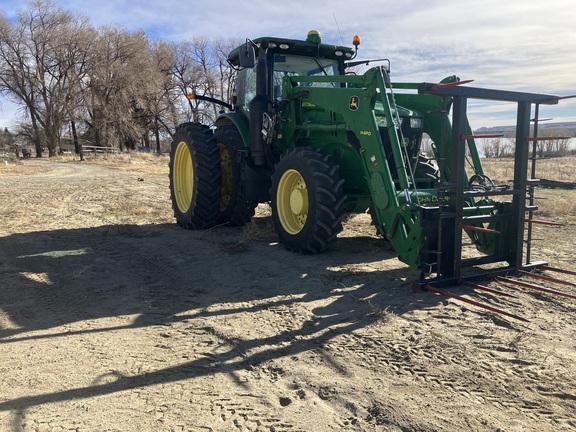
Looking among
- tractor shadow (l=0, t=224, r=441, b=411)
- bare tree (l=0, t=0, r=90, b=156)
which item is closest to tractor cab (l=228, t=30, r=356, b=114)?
tractor shadow (l=0, t=224, r=441, b=411)

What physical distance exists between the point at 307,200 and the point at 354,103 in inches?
52.9

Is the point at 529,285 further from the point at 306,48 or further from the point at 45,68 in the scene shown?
the point at 45,68

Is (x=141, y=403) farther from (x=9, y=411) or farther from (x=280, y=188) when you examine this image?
(x=280, y=188)

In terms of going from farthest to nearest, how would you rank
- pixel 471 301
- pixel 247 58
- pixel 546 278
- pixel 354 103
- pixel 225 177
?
pixel 225 177
pixel 247 58
pixel 354 103
pixel 546 278
pixel 471 301

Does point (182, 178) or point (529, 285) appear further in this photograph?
point (182, 178)

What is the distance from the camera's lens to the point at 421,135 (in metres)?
6.47

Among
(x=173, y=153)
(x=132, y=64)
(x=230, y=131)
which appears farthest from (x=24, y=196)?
(x=132, y=64)

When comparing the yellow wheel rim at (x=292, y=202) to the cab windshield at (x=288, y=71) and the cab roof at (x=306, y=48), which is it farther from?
the cab roof at (x=306, y=48)

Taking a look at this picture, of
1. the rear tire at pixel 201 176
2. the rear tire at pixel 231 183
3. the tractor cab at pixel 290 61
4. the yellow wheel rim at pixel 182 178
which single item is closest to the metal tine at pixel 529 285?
the tractor cab at pixel 290 61

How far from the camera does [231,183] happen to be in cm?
837

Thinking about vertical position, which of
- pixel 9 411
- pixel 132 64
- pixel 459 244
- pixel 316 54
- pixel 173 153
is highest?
pixel 132 64

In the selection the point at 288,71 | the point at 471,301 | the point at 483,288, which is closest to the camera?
the point at 471,301

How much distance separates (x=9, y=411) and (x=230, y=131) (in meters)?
5.97

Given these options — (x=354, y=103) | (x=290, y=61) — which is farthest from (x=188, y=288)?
(x=290, y=61)
